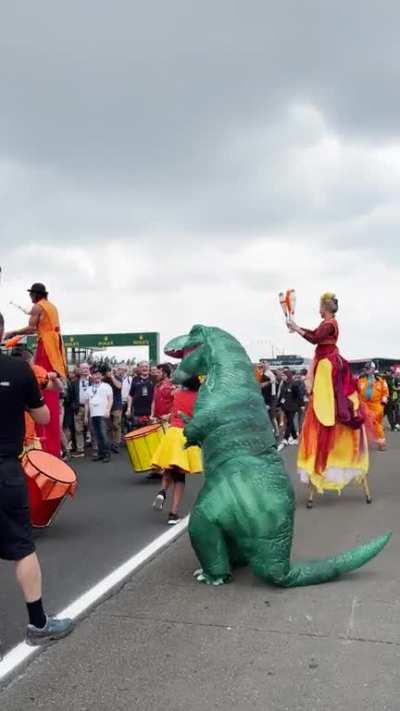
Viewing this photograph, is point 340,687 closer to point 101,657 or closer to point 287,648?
point 287,648

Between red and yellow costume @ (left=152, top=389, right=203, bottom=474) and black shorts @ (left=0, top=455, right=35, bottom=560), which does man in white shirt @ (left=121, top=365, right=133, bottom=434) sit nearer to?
red and yellow costume @ (left=152, top=389, right=203, bottom=474)

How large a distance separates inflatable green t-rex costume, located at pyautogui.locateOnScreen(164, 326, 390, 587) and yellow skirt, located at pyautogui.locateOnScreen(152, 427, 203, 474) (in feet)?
5.95

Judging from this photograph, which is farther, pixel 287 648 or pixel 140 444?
pixel 140 444

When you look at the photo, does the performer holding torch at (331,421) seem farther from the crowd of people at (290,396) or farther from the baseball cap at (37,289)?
the crowd of people at (290,396)

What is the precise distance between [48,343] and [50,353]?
0.34 feet

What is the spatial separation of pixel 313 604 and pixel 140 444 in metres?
4.75

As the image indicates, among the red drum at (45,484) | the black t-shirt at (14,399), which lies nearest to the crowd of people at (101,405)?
the red drum at (45,484)

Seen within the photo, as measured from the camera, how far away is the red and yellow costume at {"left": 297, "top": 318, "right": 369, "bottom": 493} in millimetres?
7281

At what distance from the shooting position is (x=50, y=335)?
693 centimetres

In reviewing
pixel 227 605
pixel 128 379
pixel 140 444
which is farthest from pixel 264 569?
pixel 128 379

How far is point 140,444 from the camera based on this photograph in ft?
28.1

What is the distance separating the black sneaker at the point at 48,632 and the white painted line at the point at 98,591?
4 centimetres

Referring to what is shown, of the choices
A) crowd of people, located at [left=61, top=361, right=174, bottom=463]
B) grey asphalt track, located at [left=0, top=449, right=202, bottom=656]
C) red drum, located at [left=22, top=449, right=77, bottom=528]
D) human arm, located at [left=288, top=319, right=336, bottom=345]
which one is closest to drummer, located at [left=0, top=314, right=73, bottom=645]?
grey asphalt track, located at [left=0, top=449, right=202, bottom=656]

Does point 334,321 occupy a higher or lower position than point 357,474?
higher
